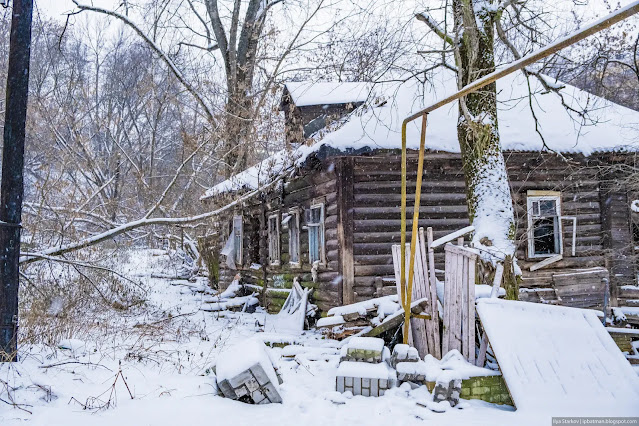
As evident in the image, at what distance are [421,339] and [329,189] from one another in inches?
190

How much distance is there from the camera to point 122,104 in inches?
1264

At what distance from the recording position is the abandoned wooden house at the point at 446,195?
404 inches

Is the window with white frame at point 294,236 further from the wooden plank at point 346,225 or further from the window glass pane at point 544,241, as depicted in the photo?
the window glass pane at point 544,241

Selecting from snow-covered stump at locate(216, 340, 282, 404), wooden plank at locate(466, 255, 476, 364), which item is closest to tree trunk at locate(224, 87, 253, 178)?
wooden plank at locate(466, 255, 476, 364)

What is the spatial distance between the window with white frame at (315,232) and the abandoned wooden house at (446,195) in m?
0.02

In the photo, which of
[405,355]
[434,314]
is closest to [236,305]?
[434,314]

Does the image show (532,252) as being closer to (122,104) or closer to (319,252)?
(319,252)

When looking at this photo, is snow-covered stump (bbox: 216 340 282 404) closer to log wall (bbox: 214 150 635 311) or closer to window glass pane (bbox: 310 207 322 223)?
log wall (bbox: 214 150 635 311)

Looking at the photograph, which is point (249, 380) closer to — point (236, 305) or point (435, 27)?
point (435, 27)

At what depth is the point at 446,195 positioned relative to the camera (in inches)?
425

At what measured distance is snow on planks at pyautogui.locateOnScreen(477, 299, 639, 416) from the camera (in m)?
4.93

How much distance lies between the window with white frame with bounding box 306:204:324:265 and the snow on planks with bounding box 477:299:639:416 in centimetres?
571

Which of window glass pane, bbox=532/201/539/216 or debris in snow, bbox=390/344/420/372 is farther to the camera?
window glass pane, bbox=532/201/539/216

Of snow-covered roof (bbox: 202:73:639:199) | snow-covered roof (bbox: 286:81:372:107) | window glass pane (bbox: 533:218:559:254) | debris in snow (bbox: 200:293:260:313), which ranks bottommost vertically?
debris in snow (bbox: 200:293:260:313)
